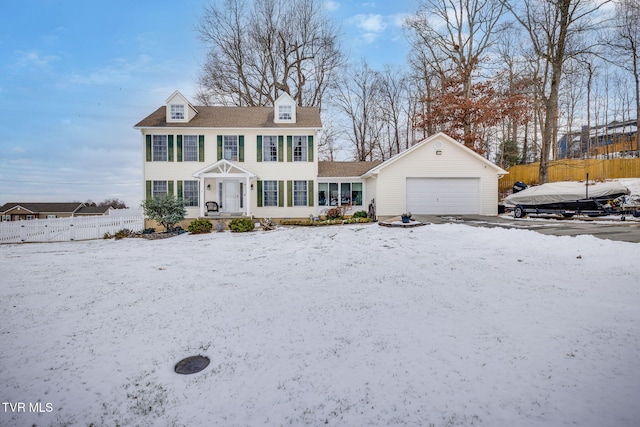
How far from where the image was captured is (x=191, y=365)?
11.0ft

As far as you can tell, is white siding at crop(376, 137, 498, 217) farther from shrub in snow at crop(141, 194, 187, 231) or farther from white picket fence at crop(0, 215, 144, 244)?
white picket fence at crop(0, 215, 144, 244)

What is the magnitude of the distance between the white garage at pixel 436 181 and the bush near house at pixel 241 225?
6429 mm

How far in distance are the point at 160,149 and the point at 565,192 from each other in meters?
19.5

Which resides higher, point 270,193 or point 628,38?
point 628,38

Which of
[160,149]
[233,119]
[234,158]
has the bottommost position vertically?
[234,158]

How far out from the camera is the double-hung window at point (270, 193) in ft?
57.1

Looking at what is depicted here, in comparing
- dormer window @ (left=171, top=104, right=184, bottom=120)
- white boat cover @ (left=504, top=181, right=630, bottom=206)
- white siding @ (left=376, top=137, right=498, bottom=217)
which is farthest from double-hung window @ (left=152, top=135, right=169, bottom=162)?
white boat cover @ (left=504, top=181, right=630, bottom=206)

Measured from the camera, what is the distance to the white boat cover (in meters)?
12.9

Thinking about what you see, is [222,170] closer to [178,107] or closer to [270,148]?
[270,148]

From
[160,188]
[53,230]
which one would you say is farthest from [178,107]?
[53,230]

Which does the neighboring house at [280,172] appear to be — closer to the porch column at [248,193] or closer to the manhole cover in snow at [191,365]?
the porch column at [248,193]

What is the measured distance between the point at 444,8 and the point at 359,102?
349 inches

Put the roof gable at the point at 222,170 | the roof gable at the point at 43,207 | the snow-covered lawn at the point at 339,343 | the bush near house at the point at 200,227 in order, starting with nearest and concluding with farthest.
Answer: the snow-covered lawn at the point at 339,343 → the bush near house at the point at 200,227 → the roof gable at the point at 222,170 → the roof gable at the point at 43,207

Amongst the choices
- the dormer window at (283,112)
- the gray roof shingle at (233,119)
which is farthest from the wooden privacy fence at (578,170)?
the dormer window at (283,112)
